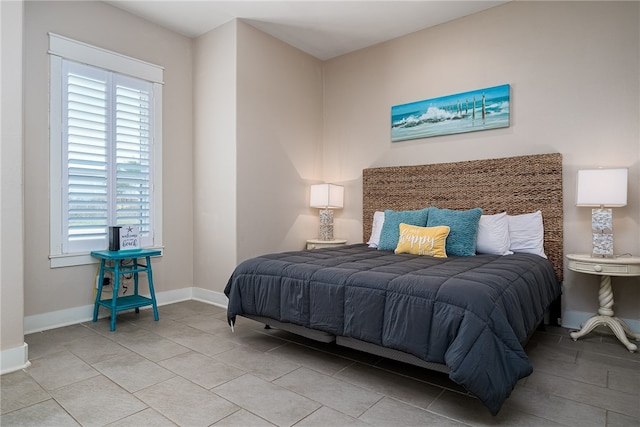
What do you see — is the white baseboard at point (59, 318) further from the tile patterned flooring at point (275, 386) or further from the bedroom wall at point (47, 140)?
the tile patterned flooring at point (275, 386)

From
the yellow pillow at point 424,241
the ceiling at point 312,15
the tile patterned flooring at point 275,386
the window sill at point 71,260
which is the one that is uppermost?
the ceiling at point 312,15

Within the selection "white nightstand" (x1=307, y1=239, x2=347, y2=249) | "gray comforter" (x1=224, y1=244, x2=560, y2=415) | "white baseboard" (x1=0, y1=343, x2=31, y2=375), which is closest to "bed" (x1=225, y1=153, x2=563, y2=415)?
"gray comforter" (x1=224, y1=244, x2=560, y2=415)

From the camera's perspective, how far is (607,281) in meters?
2.86

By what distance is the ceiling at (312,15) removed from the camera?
11.8 ft

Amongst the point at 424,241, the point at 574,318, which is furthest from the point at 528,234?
the point at 424,241

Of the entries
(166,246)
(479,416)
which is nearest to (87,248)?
(166,246)

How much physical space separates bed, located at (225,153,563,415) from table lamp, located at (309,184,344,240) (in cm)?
89

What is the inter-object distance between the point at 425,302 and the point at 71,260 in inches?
120

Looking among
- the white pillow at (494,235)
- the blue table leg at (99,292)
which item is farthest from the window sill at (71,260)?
the white pillow at (494,235)

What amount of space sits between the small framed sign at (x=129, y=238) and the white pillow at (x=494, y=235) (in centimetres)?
317

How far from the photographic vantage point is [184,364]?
8.04 ft

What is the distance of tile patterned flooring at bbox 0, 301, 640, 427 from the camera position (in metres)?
1.81

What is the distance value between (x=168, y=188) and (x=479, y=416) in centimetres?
354

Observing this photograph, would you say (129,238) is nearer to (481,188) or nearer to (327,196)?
(327,196)
